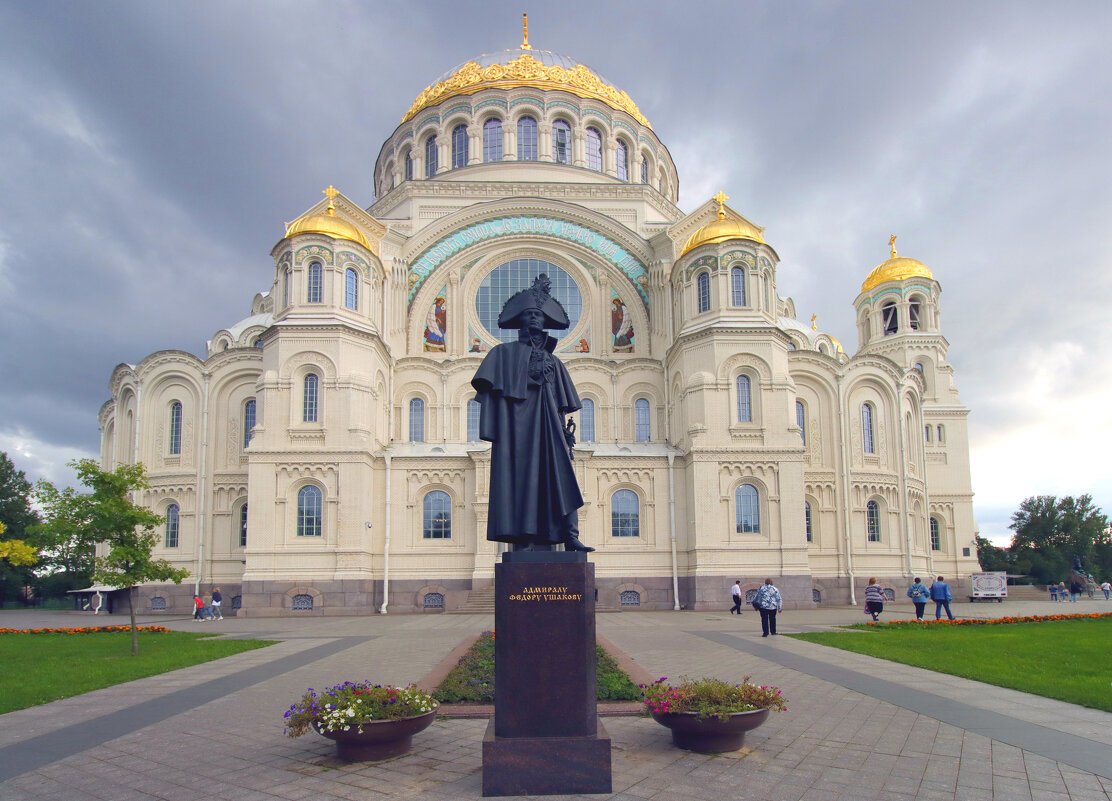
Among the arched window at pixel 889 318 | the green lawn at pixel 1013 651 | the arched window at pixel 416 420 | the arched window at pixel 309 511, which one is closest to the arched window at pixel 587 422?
the arched window at pixel 416 420

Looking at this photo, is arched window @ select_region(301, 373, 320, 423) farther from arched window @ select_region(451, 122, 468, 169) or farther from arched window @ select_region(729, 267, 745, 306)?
arched window @ select_region(729, 267, 745, 306)

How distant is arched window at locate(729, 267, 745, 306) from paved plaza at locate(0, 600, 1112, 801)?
77.4 feet

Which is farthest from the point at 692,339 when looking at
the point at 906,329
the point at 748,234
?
the point at 906,329

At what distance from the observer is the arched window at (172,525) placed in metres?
37.7

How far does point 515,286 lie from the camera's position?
4097 centimetres

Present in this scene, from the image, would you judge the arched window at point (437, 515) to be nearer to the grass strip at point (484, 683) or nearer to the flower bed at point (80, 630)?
the flower bed at point (80, 630)

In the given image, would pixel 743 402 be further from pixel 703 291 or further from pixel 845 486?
pixel 845 486

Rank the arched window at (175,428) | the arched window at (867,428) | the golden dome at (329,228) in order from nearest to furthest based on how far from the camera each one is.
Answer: the golden dome at (329,228) < the arched window at (175,428) < the arched window at (867,428)

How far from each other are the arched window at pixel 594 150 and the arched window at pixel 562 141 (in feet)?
3.91

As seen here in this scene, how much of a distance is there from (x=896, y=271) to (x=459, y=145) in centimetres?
2618

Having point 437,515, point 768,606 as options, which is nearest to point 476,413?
point 437,515

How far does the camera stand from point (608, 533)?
1398 inches

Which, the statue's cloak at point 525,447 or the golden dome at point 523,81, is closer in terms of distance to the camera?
the statue's cloak at point 525,447

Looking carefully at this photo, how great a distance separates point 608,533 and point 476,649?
19.1 meters
